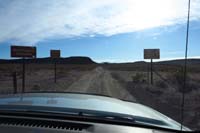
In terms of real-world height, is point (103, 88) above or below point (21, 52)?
below

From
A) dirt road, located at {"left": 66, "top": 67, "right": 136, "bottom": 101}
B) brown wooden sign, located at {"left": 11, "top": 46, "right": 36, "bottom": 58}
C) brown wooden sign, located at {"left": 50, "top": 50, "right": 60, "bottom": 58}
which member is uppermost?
brown wooden sign, located at {"left": 11, "top": 46, "right": 36, "bottom": 58}

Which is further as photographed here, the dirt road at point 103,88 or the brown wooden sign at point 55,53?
the brown wooden sign at point 55,53


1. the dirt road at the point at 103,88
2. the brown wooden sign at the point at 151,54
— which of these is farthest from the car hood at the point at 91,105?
the brown wooden sign at the point at 151,54

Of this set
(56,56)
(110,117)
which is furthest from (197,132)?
(56,56)

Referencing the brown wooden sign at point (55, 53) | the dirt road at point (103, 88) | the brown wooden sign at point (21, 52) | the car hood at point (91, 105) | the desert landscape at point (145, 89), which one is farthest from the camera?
the brown wooden sign at point (55, 53)

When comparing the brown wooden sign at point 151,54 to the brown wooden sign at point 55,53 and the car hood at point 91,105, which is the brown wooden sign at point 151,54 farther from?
the car hood at point 91,105

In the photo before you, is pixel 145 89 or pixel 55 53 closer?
pixel 145 89

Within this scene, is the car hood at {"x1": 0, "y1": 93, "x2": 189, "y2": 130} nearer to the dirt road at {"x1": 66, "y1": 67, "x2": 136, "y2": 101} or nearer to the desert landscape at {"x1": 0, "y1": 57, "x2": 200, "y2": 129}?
the desert landscape at {"x1": 0, "y1": 57, "x2": 200, "y2": 129}

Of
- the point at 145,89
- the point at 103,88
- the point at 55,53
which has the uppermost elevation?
the point at 55,53

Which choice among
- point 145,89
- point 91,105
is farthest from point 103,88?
point 91,105

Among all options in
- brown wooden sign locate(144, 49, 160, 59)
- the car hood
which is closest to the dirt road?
brown wooden sign locate(144, 49, 160, 59)

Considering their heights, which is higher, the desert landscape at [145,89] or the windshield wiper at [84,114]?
the windshield wiper at [84,114]

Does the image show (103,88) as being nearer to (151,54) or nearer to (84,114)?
(151,54)

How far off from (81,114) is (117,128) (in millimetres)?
370
